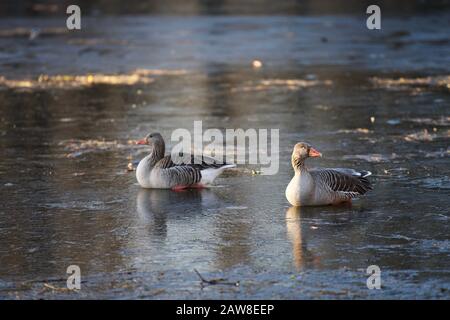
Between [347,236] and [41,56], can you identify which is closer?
[347,236]

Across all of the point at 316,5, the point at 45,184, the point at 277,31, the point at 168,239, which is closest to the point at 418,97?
the point at 45,184

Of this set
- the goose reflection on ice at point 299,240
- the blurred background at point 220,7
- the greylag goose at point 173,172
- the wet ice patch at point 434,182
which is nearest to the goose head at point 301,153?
the goose reflection on ice at point 299,240

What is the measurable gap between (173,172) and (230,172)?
1.43 meters

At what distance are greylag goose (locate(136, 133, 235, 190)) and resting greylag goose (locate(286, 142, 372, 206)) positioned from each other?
142cm

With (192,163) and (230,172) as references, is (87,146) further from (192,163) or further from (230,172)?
(192,163)

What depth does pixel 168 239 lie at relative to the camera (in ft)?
30.9

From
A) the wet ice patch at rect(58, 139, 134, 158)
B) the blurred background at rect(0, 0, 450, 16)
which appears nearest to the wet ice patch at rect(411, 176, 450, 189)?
the wet ice patch at rect(58, 139, 134, 158)

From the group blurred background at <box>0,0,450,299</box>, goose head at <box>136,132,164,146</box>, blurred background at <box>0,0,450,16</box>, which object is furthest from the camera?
blurred background at <box>0,0,450,16</box>

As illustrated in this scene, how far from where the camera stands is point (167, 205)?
1097 centimetres

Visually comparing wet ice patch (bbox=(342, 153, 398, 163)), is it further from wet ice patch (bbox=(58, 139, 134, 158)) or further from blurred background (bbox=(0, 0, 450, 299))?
wet ice patch (bbox=(58, 139, 134, 158))

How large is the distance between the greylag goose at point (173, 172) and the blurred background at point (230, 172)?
16 centimetres

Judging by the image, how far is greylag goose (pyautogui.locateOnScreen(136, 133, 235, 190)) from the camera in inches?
456
